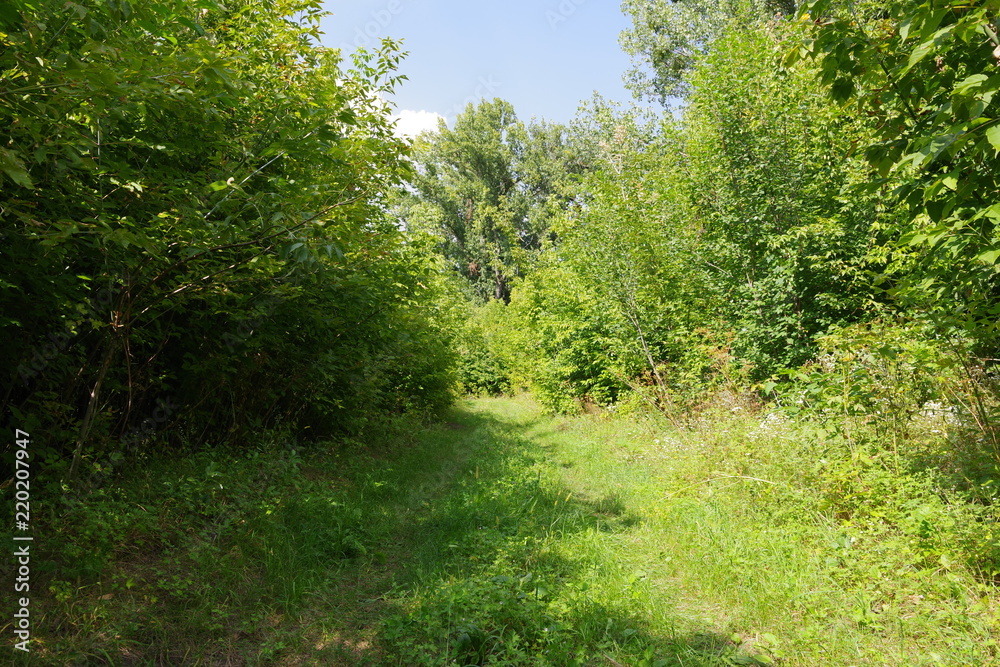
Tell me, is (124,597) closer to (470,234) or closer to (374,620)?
(374,620)

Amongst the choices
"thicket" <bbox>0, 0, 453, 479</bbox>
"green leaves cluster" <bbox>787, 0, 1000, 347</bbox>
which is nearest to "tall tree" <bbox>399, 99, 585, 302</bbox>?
"thicket" <bbox>0, 0, 453, 479</bbox>

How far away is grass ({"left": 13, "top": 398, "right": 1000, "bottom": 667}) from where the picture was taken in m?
3.30

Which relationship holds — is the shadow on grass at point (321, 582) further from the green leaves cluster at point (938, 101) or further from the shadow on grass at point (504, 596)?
the green leaves cluster at point (938, 101)

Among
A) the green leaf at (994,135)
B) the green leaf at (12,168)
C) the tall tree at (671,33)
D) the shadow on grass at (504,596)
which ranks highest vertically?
the tall tree at (671,33)

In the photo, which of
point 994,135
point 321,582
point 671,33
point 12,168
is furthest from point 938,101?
point 671,33

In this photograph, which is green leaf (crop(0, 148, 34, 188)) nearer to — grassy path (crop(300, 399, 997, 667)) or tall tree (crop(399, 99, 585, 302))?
grassy path (crop(300, 399, 997, 667))

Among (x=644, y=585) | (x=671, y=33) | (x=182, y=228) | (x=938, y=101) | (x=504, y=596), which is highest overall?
(x=671, y=33)

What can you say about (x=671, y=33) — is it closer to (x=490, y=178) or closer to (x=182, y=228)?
(x=490, y=178)

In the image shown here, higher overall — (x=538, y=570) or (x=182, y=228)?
(x=182, y=228)

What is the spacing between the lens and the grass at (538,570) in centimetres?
330

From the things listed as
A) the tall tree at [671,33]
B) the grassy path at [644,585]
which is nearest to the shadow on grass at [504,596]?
the grassy path at [644,585]

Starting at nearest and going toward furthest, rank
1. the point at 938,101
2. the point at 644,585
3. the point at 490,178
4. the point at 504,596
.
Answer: the point at 938,101 < the point at 504,596 < the point at 644,585 < the point at 490,178

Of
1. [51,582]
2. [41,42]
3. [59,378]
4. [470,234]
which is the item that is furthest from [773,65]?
[470,234]

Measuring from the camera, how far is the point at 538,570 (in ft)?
14.6
